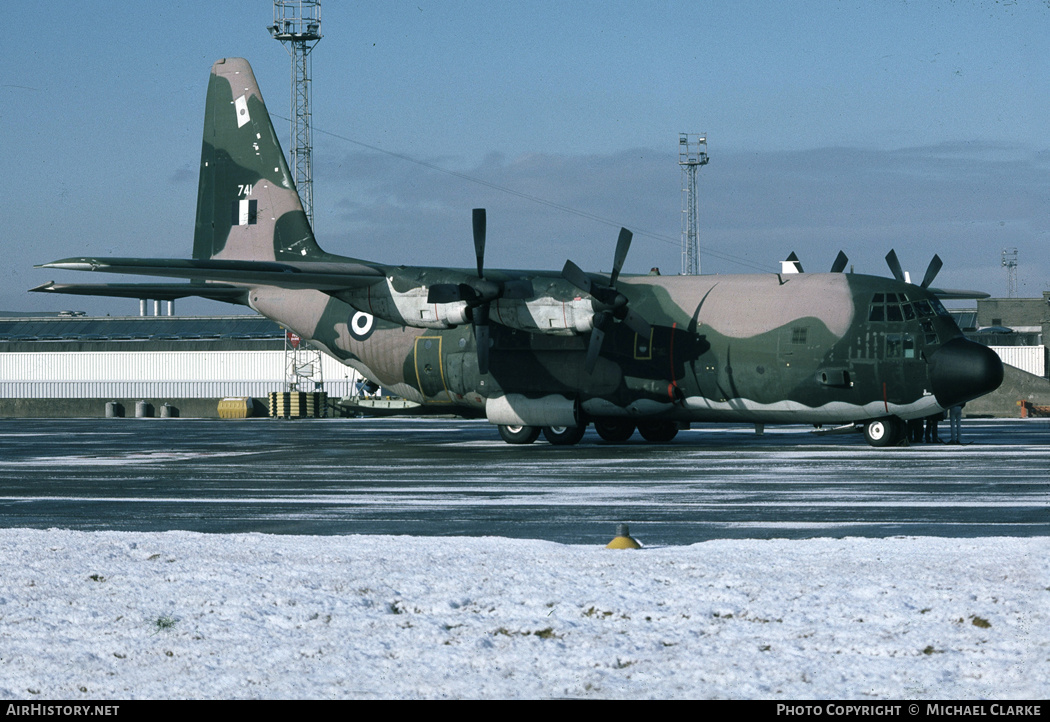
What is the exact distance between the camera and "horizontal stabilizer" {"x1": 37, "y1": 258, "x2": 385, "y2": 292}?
28955 mm

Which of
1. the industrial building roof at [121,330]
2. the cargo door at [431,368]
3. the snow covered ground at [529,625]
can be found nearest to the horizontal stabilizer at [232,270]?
the cargo door at [431,368]

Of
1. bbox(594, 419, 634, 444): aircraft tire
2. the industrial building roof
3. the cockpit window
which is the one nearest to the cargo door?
bbox(594, 419, 634, 444): aircraft tire

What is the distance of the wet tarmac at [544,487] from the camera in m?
15.0

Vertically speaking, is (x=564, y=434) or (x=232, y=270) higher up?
(x=232, y=270)

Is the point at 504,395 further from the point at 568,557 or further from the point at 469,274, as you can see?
the point at 568,557

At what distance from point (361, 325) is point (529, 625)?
27223 millimetres

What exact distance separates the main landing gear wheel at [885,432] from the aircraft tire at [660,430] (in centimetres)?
591

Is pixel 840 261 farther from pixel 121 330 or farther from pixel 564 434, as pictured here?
pixel 121 330

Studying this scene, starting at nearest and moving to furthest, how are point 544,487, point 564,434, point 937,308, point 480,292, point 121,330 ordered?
1. point 544,487
2. point 937,308
3. point 480,292
4. point 564,434
5. point 121,330

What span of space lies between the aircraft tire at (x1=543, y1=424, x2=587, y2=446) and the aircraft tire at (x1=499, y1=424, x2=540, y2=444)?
45 cm

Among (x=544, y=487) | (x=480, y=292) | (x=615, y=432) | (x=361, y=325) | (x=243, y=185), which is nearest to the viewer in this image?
(x=544, y=487)

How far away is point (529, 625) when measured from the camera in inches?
302

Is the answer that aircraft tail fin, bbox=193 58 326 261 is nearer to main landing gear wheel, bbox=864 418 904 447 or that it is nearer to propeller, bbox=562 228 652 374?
propeller, bbox=562 228 652 374

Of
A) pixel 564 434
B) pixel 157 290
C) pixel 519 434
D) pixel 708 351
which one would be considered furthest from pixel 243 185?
pixel 708 351
